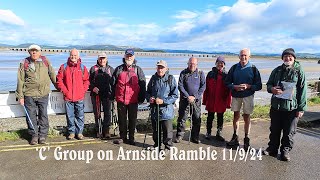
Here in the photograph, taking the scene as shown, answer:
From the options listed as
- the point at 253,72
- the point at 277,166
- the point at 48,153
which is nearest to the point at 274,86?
the point at 253,72

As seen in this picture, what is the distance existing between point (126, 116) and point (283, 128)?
125 inches

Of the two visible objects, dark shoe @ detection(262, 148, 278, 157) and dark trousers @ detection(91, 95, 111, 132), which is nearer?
dark shoe @ detection(262, 148, 278, 157)

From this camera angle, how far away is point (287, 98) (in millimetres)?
5617

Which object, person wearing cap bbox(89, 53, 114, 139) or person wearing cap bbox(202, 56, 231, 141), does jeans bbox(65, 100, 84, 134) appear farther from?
person wearing cap bbox(202, 56, 231, 141)

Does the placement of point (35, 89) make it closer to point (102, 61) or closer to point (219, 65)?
point (102, 61)

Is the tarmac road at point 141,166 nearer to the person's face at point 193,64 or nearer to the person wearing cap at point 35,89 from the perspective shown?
the person wearing cap at point 35,89

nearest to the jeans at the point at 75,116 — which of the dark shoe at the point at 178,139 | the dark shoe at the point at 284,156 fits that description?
the dark shoe at the point at 178,139

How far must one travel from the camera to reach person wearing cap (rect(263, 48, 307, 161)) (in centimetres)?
557

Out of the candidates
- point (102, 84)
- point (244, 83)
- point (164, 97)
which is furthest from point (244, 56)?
point (102, 84)

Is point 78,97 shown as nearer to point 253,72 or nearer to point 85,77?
point 85,77

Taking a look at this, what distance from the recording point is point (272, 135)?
6031mm

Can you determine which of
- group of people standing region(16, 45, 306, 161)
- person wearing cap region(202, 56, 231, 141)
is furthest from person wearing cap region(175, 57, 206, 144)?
person wearing cap region(202, 56, 231, 141)

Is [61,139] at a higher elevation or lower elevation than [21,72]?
lower

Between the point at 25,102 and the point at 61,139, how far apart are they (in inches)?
43.4
